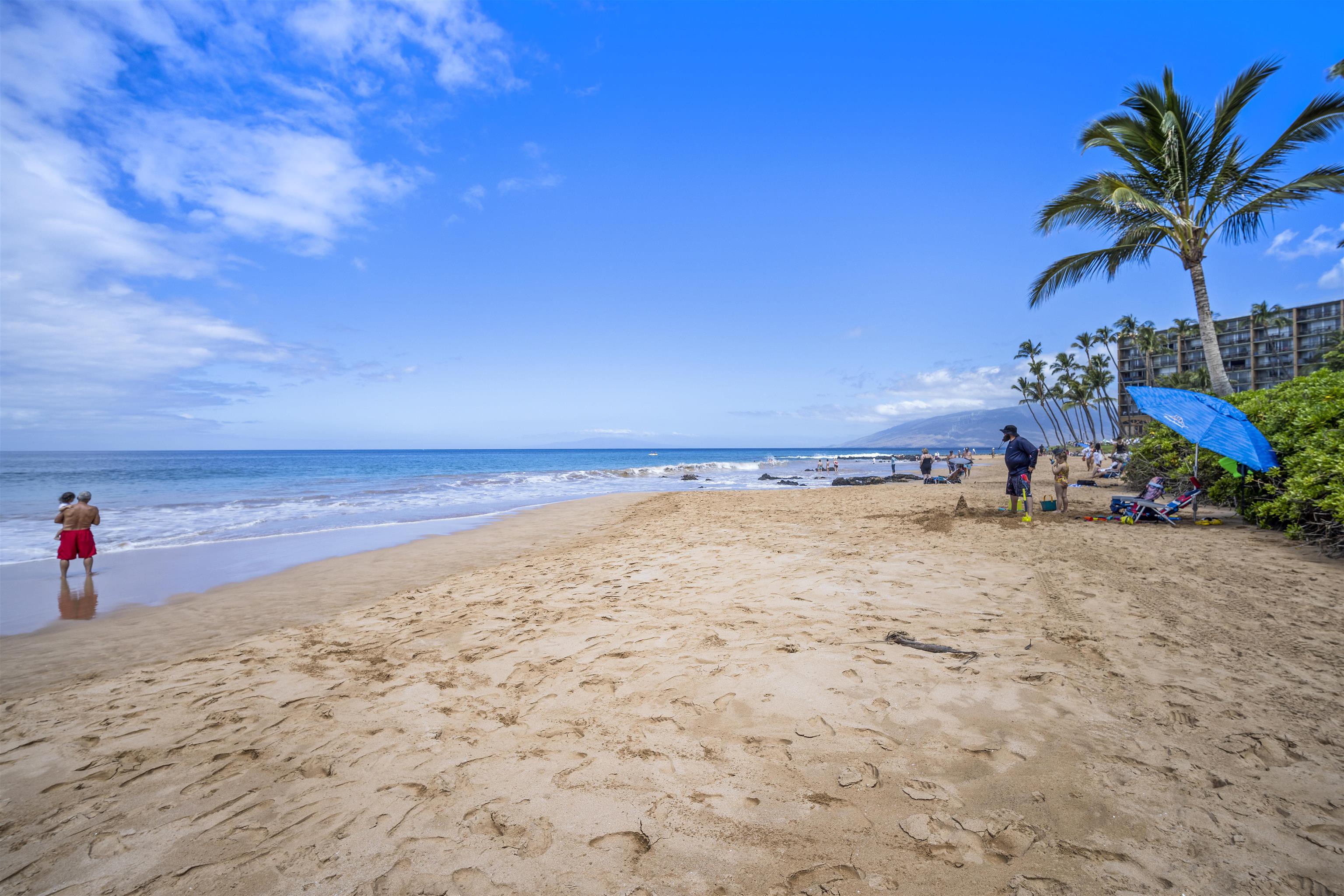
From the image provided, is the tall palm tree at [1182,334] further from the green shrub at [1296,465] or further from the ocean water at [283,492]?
the green shrub at [1296,465]

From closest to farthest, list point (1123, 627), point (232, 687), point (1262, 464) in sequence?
1. point (232, 687)
2. point (1123, 627)
3. point (1262, 464)

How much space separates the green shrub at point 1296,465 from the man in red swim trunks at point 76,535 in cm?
1727

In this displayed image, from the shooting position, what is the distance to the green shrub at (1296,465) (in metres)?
6.81

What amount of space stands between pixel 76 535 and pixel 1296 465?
60.7 ft

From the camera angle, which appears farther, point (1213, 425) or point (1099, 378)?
point (1099, 378)

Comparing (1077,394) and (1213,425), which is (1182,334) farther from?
(1213,425)

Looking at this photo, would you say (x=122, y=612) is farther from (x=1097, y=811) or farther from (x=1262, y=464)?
(x=1262, y=464)

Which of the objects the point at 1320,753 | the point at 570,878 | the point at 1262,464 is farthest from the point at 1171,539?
the point at 570,878

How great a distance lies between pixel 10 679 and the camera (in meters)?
4.84

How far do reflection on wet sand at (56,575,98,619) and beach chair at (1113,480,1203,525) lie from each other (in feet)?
52.4

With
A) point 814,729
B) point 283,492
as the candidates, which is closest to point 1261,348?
point 814,729

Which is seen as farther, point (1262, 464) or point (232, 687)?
point (1262, 464)

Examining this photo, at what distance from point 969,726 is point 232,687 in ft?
17.5

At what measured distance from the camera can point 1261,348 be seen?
252 feet
